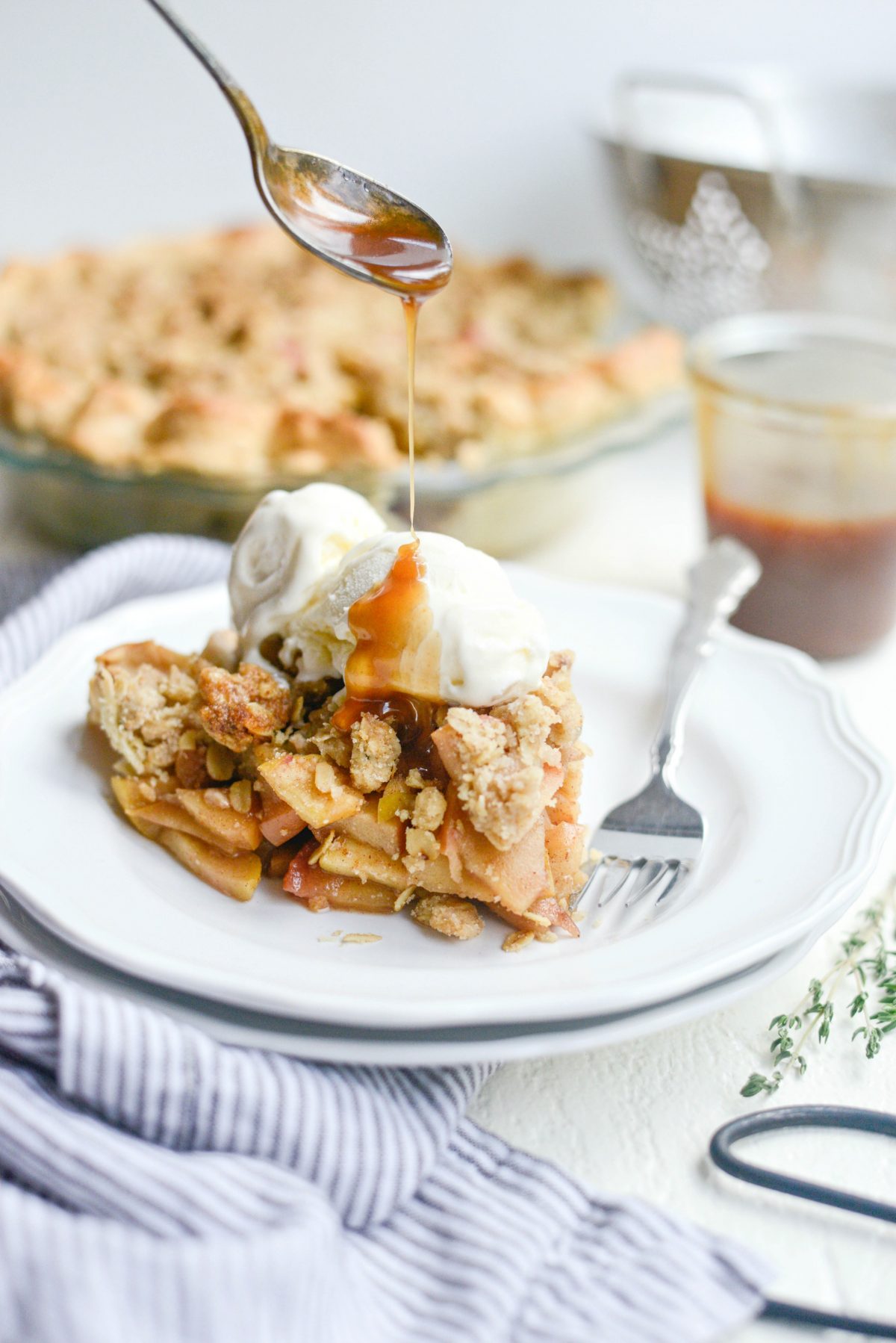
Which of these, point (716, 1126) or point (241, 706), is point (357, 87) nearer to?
point (241, 706)

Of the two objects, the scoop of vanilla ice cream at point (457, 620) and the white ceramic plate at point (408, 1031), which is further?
the scoop of vanilla ice cream at point (457, 620)

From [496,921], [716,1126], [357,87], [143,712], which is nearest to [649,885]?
[496,921]

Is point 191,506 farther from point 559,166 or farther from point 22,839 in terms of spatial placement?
point 559,166

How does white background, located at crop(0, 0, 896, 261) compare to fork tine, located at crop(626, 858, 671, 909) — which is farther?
white background, located at crop(0, 0, 896, 261)

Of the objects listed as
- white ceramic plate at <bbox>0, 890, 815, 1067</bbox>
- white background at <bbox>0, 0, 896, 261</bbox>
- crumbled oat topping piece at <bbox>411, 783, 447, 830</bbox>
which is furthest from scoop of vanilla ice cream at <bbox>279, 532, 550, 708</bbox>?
white background at <bbox>0, 0, 896, 261</bbox>

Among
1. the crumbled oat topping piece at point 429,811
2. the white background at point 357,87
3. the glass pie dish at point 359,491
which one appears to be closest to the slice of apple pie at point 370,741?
the crumbled oat topping piece at point 429,811

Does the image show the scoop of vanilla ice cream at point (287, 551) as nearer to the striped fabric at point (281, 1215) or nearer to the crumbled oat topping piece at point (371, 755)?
the crumbled oat topping piece at point (371, 755)

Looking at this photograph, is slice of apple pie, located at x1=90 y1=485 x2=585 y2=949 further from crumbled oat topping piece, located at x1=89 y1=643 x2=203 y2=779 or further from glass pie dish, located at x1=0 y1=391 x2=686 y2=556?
glass pie dish, located at x1=0 y1=391 x2=686 y2=556
